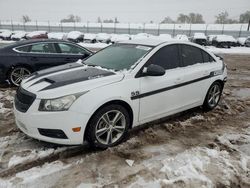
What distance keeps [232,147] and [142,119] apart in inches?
59.8

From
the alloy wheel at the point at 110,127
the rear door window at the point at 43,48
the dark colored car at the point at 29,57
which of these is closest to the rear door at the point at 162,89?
the alloy wheel at the point at 110,127

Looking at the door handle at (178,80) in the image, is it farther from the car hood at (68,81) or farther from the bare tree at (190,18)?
the bare tree at (190,18)

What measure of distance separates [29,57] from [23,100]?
429 cm

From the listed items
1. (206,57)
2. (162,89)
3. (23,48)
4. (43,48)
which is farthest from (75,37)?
(162,89)

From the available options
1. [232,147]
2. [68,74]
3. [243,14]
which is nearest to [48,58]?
[68,74]

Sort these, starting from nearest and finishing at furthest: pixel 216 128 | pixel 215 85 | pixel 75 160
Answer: pixel 75 160
pixel 216 128
pixel 215 85

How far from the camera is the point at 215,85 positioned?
5750 millimetres

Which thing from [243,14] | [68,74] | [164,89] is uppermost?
[243,14]

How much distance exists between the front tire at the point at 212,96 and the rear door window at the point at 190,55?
2.42 feet

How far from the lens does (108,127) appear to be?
12.8 feet

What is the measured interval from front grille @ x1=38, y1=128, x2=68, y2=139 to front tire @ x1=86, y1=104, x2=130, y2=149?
14.2 inches

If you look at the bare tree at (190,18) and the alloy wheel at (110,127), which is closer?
the alloy wheel at (110,127)

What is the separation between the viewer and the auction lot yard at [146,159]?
126 inches

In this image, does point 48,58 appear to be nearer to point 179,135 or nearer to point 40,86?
point 40,86
